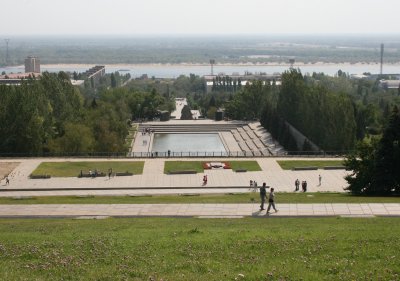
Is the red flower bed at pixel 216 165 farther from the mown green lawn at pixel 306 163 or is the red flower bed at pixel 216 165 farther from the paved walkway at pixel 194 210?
the paved walkway at pixel 194 210

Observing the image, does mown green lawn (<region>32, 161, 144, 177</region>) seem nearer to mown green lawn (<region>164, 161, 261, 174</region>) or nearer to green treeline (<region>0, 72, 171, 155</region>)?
mown green lawn (<region>164, 161, 261, 174</region>)

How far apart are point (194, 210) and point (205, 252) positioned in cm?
→ 969

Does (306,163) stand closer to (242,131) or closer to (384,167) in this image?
(384,167)

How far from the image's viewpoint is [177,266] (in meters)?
12.7

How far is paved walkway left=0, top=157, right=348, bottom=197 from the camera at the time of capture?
3491 centimetres

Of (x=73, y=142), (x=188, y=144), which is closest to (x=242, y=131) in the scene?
(x=188, y=144)

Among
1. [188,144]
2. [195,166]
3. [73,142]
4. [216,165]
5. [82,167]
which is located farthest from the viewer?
[188,144]

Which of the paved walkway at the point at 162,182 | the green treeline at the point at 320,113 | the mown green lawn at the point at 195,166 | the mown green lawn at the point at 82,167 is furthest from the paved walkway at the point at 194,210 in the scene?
the green treeline at the point at 320,113

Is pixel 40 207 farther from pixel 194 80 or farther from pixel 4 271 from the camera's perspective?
pixel 194 80

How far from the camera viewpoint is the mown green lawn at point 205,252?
12.2m

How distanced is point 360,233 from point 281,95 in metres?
55.1

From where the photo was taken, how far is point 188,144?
64.9 m

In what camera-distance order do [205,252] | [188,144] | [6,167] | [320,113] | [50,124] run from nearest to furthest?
1. [205,252]
2. [6,167]
3. [50,124]
4. [320,113]
5. [188,144]

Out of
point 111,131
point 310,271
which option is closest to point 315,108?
point 111,131
